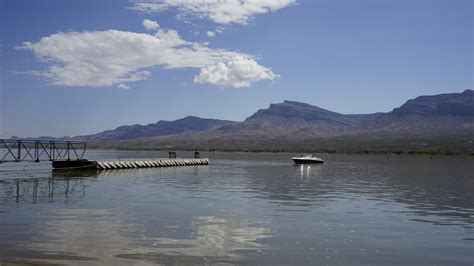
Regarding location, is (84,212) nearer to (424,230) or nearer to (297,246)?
(297,246)

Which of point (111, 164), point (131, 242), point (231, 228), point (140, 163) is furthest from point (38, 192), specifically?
point (140, 163)

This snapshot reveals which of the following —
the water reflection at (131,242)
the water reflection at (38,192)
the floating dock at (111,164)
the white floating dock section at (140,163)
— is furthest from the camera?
the white floating dock section at (140,163)

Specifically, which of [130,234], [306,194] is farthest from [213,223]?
[306,194]

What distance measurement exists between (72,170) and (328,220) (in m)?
48.7

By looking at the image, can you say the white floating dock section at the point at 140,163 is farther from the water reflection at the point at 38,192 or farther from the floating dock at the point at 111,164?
the water reflection at the point at 38,192

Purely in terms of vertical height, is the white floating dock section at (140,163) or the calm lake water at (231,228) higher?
the white floating dock section at (140,163)

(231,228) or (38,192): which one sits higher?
(38,192)

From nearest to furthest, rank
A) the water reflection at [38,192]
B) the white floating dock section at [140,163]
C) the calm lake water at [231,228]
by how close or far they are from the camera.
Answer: the calm lake water at [231,228]
the water reflection at [38,192]
the white floating dock section at [140,163]

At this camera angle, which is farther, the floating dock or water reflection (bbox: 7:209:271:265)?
the floating dock

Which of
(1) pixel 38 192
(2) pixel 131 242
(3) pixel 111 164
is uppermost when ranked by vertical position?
(3) pixel 111 164

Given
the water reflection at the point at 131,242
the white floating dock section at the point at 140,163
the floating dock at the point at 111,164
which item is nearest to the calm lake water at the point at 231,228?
the water reflection at the point at 131,242

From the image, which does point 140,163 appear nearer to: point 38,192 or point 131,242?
point 38,192

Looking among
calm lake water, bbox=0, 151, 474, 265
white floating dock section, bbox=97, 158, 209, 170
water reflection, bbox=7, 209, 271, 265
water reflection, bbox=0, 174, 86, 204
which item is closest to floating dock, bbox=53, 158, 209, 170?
white floating dock section, bbox=97, 158, 209, 170

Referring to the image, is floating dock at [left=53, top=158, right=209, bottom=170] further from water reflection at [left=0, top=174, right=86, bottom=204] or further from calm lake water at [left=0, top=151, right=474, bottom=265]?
calm lake water at [left=0, top=151, right=474, bottom=265]
